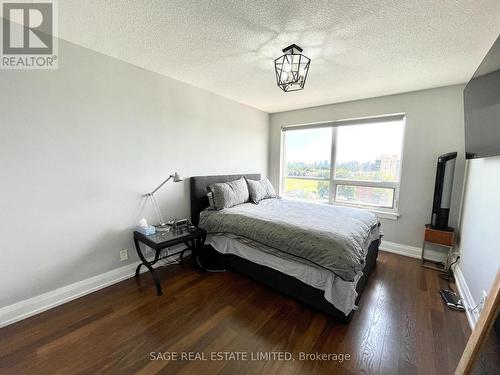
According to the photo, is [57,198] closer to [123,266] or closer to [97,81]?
[123,266]

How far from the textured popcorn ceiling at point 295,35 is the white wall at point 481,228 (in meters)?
1.10

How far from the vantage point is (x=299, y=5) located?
1.40m

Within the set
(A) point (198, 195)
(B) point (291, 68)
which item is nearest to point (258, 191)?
(A) point (198, 195)

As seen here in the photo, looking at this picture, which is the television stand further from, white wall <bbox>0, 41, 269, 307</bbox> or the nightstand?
white wall <bbox>0, 41, 269, 307</bbox>

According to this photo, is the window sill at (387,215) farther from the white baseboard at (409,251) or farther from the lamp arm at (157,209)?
the lamp arm at (157,209)

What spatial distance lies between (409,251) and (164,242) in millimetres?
3420

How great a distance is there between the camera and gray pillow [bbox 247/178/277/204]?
3.26 meters

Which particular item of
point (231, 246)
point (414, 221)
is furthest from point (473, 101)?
point (231, 246)

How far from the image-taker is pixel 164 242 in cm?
210

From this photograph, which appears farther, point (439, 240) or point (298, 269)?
point (439, 240)

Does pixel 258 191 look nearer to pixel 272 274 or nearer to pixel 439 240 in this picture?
pixel 272 274

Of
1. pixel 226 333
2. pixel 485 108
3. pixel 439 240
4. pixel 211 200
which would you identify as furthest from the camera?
pixel 211 200

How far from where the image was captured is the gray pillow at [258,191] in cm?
326

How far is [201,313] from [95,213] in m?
1.47
